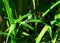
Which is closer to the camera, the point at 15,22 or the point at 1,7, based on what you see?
the point at 15,22

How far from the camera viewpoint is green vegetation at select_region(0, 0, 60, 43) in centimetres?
99

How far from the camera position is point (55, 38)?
98 centimetres

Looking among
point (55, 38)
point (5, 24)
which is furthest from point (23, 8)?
point (55, 38)

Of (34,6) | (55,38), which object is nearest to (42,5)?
(34,6)

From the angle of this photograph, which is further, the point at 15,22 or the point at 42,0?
the point at 42,0

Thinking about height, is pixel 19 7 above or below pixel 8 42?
above

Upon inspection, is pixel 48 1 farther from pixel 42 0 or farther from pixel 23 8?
pixel 23 8

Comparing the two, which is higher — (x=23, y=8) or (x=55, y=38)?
(x=23, y=8)

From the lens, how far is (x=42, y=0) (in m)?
1.14

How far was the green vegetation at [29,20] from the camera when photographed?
3.24 feet

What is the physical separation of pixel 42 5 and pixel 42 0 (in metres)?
0.06

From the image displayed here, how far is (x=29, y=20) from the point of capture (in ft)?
3.24

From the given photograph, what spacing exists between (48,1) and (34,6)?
0.38ft

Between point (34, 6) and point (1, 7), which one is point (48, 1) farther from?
point (1, 7)
